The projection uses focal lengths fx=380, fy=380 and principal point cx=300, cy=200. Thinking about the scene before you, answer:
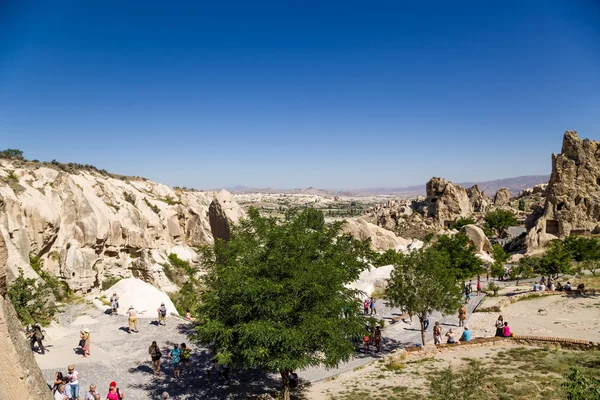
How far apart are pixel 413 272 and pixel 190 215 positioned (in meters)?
42.3

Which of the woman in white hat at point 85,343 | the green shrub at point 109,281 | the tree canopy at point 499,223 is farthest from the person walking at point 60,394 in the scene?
the tree canopy at point 499,223

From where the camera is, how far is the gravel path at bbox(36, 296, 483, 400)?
14180 mm

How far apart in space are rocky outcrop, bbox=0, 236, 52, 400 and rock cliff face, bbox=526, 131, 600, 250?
60197 mm

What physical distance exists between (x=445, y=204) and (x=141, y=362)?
75.2 metres

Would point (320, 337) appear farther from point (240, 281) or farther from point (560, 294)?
point (560, 294)

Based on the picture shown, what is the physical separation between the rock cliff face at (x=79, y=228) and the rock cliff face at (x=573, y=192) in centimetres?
4699

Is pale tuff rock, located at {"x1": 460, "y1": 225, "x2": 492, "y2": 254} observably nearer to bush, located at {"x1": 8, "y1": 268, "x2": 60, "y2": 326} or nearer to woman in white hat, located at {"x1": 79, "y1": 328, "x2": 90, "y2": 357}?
woman in white hat, located at {"x1": 79, "y1": 328, "x2": 90, "y2": 357}

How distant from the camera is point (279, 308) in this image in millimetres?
11188

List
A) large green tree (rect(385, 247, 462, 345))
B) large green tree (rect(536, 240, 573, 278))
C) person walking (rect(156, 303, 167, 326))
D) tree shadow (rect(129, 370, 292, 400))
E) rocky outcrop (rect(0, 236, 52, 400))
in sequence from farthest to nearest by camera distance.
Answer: large green tree (rect(536, 240, 573, 278)), person walking (rect(156, 303, 167, 326)), large green tree (rect(385, 247, 462, 345)), tree shadow (rect(129, 370, 292, 400)), rocky outcrop (rect(0, 236, 52, 400))

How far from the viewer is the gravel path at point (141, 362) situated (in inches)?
558

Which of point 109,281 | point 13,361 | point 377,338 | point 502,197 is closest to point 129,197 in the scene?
point 109,281

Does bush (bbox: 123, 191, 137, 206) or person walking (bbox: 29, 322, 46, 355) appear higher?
bush (bbox: 123, 191, 137, 206)

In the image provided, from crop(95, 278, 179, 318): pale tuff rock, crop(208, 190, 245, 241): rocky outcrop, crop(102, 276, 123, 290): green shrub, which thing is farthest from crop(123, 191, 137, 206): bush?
crop(95, 278, 179, 318): pale tuff rock

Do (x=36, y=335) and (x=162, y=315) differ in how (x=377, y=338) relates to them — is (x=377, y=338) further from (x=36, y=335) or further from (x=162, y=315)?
(x=36, y=335)
